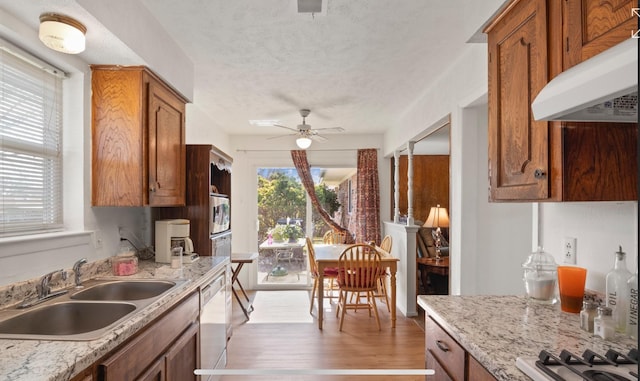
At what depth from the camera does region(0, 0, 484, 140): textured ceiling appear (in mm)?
1919

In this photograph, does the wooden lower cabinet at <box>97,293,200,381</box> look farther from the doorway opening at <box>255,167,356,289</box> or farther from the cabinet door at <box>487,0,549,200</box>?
the doorway opening at <box>255,167,356,289</box>

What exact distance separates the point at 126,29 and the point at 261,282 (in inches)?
170

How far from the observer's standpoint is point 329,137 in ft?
17.8

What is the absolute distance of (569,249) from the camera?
1522 mm

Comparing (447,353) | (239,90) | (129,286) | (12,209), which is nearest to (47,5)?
(12,209)

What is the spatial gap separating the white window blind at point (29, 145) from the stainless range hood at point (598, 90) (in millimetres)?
2262

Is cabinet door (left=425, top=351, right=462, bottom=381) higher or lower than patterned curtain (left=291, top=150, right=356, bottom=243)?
lower

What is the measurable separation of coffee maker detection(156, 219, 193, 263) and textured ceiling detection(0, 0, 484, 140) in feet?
4.00

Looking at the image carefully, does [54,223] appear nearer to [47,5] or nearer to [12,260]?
[12,260]

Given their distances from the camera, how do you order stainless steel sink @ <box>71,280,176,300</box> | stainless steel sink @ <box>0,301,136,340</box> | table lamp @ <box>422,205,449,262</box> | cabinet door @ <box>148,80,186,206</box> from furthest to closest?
table lamp @ <box>422,205,449,262</box>
cabinet door @ <box>148,80,186,206</box>
stainless steel sink @ <box>71,280,176,300</box>
stainless steel sink @ <box>0,301,136,340</box>

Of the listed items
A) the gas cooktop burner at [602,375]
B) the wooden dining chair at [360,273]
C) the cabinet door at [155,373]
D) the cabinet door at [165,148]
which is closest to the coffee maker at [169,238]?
the cabinet door at [165,148]

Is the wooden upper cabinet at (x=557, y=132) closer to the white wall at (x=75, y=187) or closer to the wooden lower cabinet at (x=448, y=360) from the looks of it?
the wooden lower cabinet at (x=448, y=360)

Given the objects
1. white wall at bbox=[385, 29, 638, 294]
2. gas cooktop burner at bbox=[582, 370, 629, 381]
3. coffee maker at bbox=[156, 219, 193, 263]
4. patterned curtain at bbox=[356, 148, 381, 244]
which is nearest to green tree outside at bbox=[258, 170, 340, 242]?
patterned curtain at bbox=[356, 148, 381, 244]

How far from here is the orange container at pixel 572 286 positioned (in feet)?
4.45
